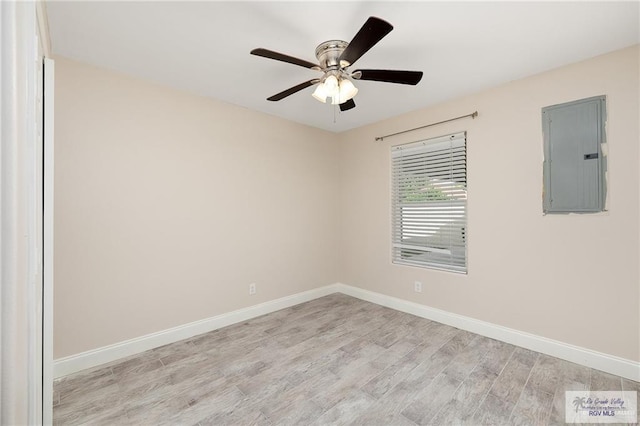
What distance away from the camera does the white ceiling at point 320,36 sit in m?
1.81

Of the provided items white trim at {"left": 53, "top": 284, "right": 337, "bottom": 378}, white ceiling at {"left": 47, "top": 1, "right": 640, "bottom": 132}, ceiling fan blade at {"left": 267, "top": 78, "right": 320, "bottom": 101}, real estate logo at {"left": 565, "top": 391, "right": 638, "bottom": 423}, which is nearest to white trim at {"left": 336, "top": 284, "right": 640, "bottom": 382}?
real estate logo at {"left": 565, "top": 391, "right": 638, "bottom": 423}

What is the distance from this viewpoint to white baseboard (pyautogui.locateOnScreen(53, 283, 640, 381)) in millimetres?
2283

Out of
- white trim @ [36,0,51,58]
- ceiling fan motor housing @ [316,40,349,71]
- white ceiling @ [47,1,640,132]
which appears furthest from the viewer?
ceiling fan motor housing @ [316,40,349,71]

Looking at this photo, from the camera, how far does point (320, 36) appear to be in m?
2.05

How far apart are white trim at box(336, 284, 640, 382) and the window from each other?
523 mm

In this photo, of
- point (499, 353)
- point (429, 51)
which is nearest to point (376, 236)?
point (499, 353)

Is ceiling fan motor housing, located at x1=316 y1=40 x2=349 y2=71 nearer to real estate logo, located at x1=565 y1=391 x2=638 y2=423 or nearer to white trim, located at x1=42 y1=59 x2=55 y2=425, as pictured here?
white trim, located at x1=42 y1=59 x2=55 y2=425

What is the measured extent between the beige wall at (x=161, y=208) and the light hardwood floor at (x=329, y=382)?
0.46 metres

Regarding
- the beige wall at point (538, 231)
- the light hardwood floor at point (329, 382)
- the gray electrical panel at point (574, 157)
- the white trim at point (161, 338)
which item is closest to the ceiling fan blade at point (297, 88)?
the beige wall at point (538, 231)

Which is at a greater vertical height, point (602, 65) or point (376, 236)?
point (602, 65)

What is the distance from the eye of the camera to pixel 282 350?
269 cm

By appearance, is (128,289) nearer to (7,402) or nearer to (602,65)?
(7,402)

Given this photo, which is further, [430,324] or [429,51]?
[430,324]

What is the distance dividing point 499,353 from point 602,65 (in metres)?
2.56
